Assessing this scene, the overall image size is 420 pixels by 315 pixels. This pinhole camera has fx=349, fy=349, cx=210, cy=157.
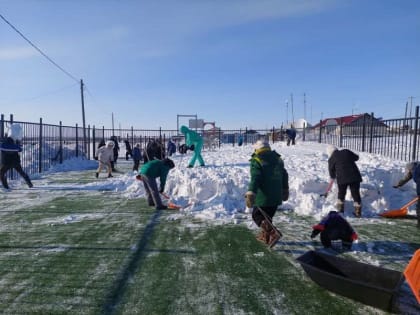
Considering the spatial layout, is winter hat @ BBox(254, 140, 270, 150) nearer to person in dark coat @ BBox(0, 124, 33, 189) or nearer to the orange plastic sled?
the orange plastic sled

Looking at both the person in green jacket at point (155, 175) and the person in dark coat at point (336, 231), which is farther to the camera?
the person in green jacket at point (155, 175)

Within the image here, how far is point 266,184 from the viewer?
5137mm

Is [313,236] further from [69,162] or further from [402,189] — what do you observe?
[69,162]

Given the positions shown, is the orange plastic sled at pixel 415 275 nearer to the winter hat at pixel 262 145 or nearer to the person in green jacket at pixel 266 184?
the person in green jacket at pixel 266 184

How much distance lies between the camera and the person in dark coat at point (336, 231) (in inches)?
201

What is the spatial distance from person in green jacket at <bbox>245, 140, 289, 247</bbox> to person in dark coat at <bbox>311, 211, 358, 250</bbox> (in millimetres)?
712

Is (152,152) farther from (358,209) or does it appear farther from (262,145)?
(262,145)

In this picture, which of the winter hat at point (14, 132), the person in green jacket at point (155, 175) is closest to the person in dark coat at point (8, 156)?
the winter hat at point (14, 132)

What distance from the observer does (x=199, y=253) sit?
502cm

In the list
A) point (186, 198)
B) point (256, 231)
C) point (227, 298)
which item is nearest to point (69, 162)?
point (186, 198)

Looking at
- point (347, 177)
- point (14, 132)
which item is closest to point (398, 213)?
point (347, 177)

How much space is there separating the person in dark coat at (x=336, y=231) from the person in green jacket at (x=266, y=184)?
2.34 ft

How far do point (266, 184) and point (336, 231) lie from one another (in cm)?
124

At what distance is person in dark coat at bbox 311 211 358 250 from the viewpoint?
5.11 meters
